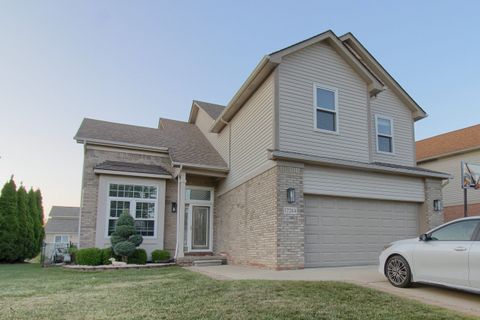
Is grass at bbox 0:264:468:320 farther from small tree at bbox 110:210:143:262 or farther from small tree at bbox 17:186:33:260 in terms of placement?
small tree at bbox 17:186:33:260

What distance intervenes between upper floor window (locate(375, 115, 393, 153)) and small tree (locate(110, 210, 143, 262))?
930 cm

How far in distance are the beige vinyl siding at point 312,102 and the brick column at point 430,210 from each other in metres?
2.56

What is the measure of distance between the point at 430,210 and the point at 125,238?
10.5 meters

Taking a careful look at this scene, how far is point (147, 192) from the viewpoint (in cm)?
1429

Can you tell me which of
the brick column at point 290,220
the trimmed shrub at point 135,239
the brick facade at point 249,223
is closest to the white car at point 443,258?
the brick column at point 290,220

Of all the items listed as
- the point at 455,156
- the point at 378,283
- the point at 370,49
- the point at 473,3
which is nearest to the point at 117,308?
the point at 378,283

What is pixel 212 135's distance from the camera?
17234 millimetres

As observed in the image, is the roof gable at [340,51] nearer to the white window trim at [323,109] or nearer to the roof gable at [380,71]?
the white window trim at [323,109]

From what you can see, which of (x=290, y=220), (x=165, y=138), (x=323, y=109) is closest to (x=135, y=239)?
(x=165, y=138)

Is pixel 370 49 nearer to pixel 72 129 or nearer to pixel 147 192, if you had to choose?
pixel 147 192

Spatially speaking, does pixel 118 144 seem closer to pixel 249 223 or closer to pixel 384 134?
pixel 249 223

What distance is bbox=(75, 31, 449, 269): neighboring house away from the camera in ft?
33.7

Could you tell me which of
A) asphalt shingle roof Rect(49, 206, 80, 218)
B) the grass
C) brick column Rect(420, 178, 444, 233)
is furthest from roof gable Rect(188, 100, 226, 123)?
asphalt shingle roof Rect(49, 206, 80, 218)

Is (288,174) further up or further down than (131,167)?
further down
